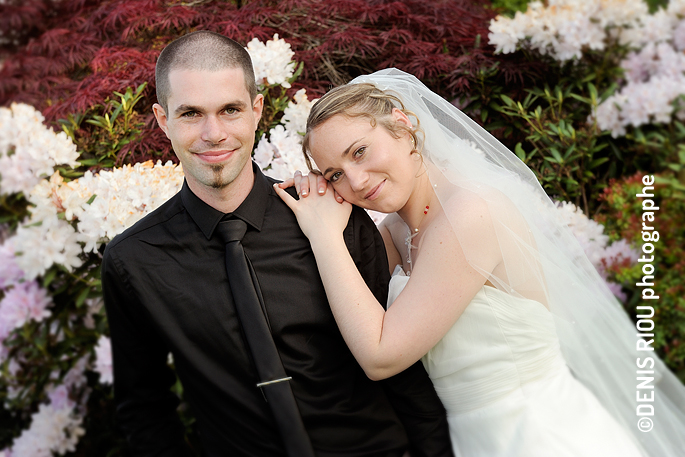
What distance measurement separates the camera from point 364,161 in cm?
191

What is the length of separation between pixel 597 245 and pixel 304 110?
2052 mm

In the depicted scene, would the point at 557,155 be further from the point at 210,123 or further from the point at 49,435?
the point at 49,435

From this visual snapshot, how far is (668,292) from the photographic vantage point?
3146 millimetres

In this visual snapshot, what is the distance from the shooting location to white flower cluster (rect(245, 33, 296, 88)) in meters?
2.82

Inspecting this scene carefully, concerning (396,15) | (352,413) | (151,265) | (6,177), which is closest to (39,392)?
(6,177)

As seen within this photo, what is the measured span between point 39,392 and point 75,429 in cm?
35

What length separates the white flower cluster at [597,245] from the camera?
9.88 ft

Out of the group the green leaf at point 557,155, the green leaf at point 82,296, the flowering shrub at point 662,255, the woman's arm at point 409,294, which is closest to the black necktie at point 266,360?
the woman's arm at point 409,294

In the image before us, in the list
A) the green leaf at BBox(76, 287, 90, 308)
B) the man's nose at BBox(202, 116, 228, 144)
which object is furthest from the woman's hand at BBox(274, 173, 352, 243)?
the green leaf at BBox(76, 287, 90, 308)

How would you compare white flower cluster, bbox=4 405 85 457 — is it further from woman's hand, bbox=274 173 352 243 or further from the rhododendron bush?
woman's hand, bbox=274 173 352 243

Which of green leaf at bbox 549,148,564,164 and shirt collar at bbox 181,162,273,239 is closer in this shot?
shirt collar at bbox 181,162,273,239

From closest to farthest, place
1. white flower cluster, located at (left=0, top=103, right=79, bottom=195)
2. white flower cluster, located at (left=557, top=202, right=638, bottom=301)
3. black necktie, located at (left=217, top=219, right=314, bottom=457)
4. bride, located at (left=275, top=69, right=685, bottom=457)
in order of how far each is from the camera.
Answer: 1. black necktie, located at (left=217, top=219, right=314, bottom=457)
2. bride, located at (left=275, top=69, right=685, bottom=457)
3. white flower cluster, located at (left=0, top=103, right=79, bottom=195)
4. white flower cluster, located at (left=557, top=202, right=638, bottom=301)

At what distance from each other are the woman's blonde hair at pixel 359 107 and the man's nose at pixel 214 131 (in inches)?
14.2

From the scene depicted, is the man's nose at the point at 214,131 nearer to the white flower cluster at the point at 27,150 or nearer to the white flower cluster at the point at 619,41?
the white flower cluster at the point at 27,150
